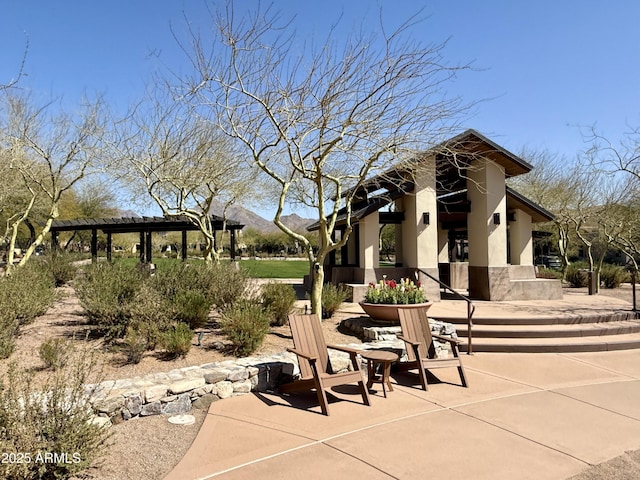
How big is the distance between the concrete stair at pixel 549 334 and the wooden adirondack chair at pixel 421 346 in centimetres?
191

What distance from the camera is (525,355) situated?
8.34 meters

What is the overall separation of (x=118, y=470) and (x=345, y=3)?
6638 mm

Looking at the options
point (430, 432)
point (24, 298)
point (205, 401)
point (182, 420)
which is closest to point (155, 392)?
point (182, 420)

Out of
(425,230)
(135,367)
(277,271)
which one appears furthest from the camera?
(277,271)

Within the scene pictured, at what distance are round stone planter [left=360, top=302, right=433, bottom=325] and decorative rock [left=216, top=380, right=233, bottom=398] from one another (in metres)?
3.55

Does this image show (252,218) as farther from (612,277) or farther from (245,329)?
(245,329)

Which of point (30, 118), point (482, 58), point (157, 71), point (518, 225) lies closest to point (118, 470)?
point (482, 58)

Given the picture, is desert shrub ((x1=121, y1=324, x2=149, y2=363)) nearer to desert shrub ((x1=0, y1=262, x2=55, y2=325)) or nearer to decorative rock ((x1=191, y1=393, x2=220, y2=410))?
decorative rock ((x1=191, y1=393, x2=220, y2=410))

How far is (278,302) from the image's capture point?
8.49 m

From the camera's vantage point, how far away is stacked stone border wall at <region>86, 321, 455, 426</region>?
497 centimetres

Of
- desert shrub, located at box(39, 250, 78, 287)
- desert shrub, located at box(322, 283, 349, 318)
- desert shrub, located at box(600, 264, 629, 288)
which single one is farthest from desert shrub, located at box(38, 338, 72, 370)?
desert shrub, located at box(600, 264, 629, 288)

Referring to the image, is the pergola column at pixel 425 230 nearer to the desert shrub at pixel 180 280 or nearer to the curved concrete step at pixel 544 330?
the curved concrete step at pixel 544 330

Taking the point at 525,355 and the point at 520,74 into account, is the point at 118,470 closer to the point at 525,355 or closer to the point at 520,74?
the point at 525,355

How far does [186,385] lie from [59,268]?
33.4ft
